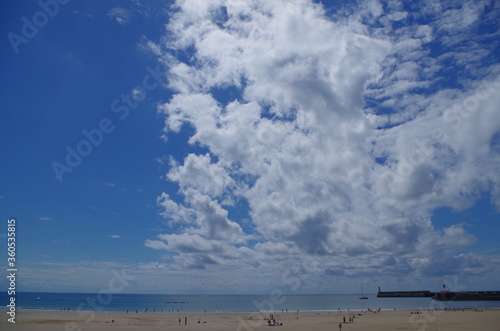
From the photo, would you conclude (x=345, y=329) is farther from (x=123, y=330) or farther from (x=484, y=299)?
(x=484, y=299)

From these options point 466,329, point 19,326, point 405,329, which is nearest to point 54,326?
point 19,326

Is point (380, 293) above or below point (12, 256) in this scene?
below

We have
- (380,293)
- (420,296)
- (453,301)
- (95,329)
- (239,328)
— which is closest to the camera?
(95,329)

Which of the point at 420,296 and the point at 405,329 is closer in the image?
the point at 405,329

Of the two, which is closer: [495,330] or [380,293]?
[495,330]

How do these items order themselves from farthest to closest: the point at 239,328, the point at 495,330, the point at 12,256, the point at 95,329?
the point at 239,328, the point at 95,329, the point at 495,330, the point at 12,256

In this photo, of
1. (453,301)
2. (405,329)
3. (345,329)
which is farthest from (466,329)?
(453,301)

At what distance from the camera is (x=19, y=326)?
1687 inches

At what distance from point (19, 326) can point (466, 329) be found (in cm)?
5518

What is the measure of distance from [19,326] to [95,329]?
1009 cm

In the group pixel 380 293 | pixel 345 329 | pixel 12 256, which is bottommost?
pixel 380 293

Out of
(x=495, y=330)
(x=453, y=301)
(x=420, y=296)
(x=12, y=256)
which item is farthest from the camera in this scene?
(x=420, y=296)

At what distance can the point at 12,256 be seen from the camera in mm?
22000

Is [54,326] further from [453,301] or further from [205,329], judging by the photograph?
[453,301]
